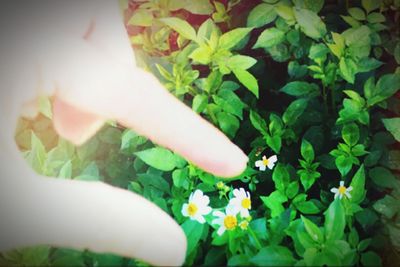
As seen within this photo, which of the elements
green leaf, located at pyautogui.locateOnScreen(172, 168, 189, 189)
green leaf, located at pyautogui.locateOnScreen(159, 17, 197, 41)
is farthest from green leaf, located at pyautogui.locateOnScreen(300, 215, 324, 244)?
green leaf, located at pyautogui.locateOnScreen(159, 17, 197, 41)

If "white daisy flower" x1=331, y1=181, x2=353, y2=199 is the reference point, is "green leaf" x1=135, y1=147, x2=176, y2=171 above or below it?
above

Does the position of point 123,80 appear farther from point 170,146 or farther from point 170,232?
point 170,232

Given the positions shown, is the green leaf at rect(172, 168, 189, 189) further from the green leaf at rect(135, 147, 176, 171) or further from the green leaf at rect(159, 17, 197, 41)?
the green leaf at rect(159, 17, 197, 41)

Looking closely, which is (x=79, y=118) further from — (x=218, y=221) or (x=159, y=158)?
(x=218, y=221)

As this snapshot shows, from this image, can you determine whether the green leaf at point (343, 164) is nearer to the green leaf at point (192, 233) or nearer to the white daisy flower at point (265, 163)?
the white daisy flower at point (265, 163)

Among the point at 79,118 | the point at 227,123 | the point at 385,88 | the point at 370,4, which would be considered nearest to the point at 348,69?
Result: the point at 385,88
